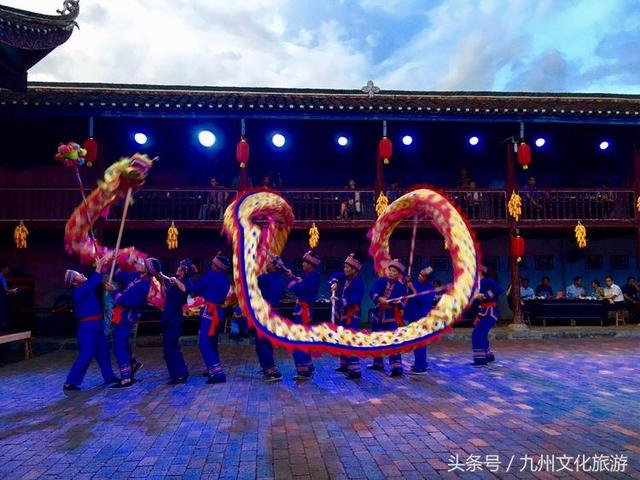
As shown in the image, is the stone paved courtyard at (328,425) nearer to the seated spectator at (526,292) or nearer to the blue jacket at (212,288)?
the blue jacket at (212,288)

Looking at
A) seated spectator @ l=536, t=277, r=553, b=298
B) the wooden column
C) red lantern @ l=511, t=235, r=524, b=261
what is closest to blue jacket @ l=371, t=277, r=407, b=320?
red lantern @ l=511, t=235, r=524, b=261

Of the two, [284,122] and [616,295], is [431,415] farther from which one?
[616,295]

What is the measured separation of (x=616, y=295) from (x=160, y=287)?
13081mm

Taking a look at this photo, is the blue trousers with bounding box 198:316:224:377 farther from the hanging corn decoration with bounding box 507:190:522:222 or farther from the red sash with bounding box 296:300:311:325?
the hanging corn decoration with bounding box 507:190:522:222

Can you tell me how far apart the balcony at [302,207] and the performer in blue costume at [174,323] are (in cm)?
528

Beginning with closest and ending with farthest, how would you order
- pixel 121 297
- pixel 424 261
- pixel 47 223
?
pixel 121 297 → pixel 47 223 → pixel 424 261

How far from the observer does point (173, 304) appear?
22.4 feet

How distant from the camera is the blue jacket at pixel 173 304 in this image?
678 cm

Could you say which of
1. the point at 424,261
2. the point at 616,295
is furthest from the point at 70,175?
the point at 616,295

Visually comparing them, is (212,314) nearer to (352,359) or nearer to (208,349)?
(208,349)

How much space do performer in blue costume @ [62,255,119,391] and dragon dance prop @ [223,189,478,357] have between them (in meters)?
2.23

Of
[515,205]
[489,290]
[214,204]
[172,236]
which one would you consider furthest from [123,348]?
[515,205]

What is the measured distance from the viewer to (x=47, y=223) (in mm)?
11547

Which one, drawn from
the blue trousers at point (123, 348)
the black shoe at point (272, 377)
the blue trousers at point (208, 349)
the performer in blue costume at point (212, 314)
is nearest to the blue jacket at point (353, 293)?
the black shoe at point (272, 377)
